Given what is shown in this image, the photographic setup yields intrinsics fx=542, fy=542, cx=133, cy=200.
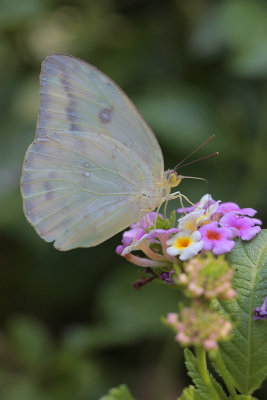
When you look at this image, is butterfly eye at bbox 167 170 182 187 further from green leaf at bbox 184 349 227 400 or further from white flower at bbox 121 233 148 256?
green leaf at bbox 184 349 227 400

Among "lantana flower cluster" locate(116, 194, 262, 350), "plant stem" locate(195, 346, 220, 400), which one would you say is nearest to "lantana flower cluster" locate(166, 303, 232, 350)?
"lantana flower cluster" locate(116, 194, 262, 350)

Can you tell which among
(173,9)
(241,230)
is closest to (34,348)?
(241,230)

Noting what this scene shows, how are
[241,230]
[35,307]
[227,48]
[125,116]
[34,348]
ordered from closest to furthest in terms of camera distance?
[241,230] → [125,116] → [34,348] → [227,48] → [35,307]

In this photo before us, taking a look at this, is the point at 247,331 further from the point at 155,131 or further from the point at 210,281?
the point at 155,131

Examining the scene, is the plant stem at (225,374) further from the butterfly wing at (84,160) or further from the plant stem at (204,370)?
the butterfly wing at (84,160)

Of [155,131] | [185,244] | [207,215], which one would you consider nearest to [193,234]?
[185,244]

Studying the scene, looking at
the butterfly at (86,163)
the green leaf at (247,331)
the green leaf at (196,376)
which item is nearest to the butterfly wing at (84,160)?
the butterfly at (86,163)

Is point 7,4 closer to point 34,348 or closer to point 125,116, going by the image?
point 125,116
